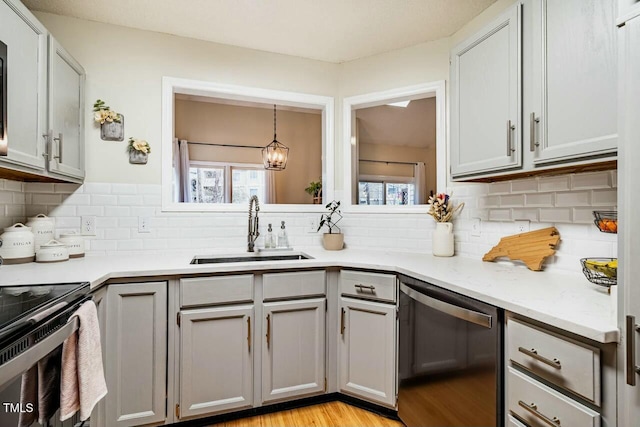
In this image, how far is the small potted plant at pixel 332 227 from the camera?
2.50 metres

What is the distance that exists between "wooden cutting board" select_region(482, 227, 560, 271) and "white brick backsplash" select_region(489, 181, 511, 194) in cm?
27

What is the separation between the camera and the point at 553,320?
97 cm

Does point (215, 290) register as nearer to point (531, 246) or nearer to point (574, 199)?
point (531, 246)

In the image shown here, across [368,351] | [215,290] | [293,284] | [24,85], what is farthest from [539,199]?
[24,85]

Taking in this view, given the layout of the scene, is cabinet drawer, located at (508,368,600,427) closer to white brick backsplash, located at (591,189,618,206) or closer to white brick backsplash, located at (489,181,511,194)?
white brick backsplash, located at (591,189,618,206)

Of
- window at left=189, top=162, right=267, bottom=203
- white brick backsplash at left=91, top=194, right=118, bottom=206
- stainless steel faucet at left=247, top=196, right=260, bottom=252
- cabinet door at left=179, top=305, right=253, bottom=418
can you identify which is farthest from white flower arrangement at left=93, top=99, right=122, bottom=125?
window at left=189, top=162, right=267, bottom=203

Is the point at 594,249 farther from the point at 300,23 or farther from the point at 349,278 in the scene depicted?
the point at 300,23

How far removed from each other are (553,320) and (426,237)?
144cm

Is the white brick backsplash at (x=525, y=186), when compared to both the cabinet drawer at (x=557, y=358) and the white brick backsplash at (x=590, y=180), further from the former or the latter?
the cabinet drawer at (x=557, y=358)

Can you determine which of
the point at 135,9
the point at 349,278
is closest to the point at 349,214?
the point at 349,278

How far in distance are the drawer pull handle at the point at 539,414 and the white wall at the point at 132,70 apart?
2314 millimetres

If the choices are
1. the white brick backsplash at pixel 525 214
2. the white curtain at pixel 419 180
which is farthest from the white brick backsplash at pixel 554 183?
the white curtain at pixel 419 180

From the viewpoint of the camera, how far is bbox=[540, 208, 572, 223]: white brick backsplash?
160 cm

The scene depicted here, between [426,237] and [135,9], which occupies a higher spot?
[135,9]
